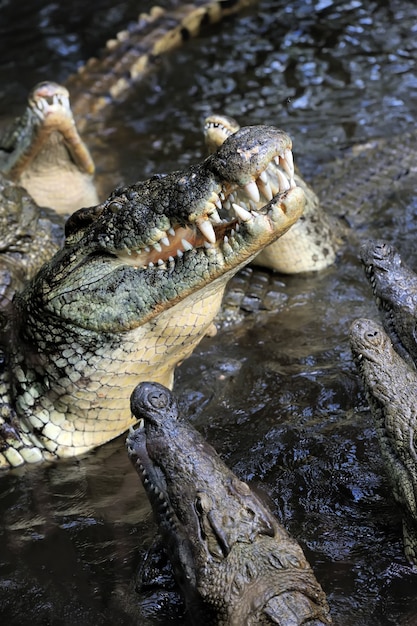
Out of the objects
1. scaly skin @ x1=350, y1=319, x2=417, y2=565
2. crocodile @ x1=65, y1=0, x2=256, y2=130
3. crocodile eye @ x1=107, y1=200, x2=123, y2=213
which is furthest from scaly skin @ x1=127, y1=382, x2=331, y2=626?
crocodile @ x1=65, y1=0, x2=256, y2=130

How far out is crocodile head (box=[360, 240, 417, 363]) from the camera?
3795 mm

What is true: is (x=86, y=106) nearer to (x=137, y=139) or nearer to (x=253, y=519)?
(x=137, y=139)

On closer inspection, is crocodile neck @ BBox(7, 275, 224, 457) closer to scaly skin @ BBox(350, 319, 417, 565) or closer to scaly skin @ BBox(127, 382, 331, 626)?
scaly skin @ BBox(127, 382, 331, 626)

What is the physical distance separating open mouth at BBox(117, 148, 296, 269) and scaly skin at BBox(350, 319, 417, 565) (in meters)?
0.67

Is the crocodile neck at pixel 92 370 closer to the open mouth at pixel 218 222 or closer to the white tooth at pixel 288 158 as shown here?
the open mouth at pixel 218 222

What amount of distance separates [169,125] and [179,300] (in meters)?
4.67

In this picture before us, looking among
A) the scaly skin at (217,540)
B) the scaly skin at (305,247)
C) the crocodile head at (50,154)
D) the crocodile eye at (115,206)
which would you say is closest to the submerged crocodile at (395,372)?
the scaly skin at (217,540)

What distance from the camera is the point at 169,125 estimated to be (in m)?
7.83

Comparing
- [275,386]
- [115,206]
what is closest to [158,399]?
[115,206]

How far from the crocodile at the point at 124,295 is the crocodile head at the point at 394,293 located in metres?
0.81

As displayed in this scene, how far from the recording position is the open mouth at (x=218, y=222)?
3.28 meters

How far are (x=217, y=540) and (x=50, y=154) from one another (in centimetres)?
431

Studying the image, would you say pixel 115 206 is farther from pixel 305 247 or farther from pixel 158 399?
pixel 305 247

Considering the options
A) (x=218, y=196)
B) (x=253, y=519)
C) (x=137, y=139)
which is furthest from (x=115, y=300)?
(x=137, y=139)
